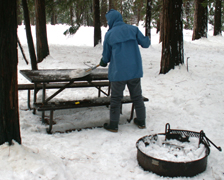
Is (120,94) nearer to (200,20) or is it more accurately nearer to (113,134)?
(113,134)

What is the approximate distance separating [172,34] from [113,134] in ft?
13.1

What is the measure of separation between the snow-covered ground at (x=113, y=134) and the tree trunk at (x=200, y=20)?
8.26 meters

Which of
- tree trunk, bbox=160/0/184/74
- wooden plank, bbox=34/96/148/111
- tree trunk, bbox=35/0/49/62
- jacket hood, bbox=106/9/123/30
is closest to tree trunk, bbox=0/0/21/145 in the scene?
wooden plank, bbox=34/96/148/111

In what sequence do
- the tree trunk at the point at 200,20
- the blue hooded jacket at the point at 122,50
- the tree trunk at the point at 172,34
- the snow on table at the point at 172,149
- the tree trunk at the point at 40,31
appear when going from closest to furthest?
the snow on table at the point at 172,149
the blue hooded jacket at the point at 122,50
the tree trunk at the point at 172,34
the tree trunk at the point at 40,31
the tree trunk at the point at 200,20

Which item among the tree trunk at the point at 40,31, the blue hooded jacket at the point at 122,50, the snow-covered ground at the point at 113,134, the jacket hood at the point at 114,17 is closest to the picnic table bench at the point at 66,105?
the snow-covered ground at the point at 113,134

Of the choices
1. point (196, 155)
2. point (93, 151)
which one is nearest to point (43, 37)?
point (93, 151)

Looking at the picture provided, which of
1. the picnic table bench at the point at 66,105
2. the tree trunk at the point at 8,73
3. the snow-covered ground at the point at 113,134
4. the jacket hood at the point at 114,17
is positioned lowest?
the snow-covered ground at the point at 113,134

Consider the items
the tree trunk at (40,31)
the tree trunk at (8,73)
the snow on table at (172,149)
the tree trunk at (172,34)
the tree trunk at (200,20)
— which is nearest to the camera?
the tree trunk at (8,73)

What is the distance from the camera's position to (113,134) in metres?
4.19

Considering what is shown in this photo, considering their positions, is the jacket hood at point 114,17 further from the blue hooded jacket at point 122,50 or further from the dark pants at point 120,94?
the dark pants at point 120,94

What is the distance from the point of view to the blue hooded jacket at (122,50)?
3982 mm

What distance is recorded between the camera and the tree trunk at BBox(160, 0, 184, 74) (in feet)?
22.9

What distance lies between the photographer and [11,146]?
2.88m

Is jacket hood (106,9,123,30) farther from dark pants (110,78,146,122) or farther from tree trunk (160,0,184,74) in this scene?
tree trunk (160,0,184,74)
